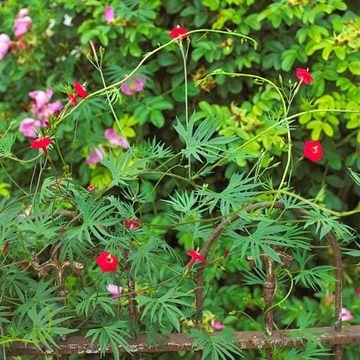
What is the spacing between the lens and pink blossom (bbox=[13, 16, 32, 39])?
2.76 metres

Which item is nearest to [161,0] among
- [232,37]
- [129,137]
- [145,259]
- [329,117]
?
[232,37]

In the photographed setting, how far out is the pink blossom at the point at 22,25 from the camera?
9.07 feet

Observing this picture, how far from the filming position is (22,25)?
9.09ft

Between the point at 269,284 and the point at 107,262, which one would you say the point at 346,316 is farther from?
the point at 107,262

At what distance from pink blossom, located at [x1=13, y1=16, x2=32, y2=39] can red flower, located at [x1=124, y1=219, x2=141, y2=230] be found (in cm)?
138

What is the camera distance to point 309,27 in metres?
2.40

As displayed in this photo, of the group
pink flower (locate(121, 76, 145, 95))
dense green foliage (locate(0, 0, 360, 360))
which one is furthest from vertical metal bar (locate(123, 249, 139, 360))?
pink flower (locate(121, 76, 145, 95))

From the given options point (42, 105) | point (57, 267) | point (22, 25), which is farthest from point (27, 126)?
point (57, 267)

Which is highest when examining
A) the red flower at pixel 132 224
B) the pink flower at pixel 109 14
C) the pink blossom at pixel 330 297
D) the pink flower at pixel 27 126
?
the red flower at pixel 132 224

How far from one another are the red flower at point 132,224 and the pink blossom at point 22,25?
1.38 meters

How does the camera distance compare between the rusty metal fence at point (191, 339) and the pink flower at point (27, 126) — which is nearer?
the rusty metal fence at point (191, 339)

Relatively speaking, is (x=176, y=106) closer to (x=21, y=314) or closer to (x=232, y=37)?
(x=232, y=37)

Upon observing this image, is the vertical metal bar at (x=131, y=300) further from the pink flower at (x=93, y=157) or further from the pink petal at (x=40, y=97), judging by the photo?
the pink petal at (x=40, y=97)

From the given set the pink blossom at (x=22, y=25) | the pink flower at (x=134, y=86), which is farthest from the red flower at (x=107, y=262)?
the pink blossom at (x=22, y=25)
